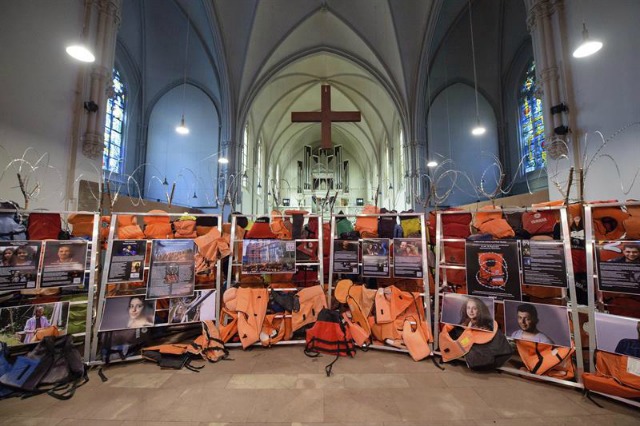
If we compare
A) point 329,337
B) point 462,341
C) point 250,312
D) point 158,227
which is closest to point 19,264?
point 158,227

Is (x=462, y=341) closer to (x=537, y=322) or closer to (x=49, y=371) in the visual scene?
(x=537, y=322)

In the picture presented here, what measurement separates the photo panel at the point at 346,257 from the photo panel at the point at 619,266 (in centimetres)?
241

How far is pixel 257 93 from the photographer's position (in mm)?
12859

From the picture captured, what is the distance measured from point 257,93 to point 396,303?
486 inches

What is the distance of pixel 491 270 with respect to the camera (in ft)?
9.70

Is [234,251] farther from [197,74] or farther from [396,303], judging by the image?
[197,74]

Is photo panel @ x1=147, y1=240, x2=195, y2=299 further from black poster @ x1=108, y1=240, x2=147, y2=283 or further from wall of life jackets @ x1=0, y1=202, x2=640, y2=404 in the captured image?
black poster @ x1=108, y1=240, x2=147, y2=283

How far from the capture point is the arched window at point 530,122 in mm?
9977

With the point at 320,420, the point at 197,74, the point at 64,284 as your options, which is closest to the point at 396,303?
the point at 320,420

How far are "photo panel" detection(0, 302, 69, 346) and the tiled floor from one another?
607mm

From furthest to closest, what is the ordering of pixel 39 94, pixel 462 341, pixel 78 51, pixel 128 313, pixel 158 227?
pixel 39 94 < pixel 78 51 < pixel 158 227 < pixel 128 313 < pixel 462 341

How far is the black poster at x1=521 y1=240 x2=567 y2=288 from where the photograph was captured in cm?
265

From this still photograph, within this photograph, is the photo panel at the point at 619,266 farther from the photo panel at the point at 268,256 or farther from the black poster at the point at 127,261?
the black poster at the point at 127,261

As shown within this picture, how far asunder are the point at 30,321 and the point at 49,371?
0.56 meters
